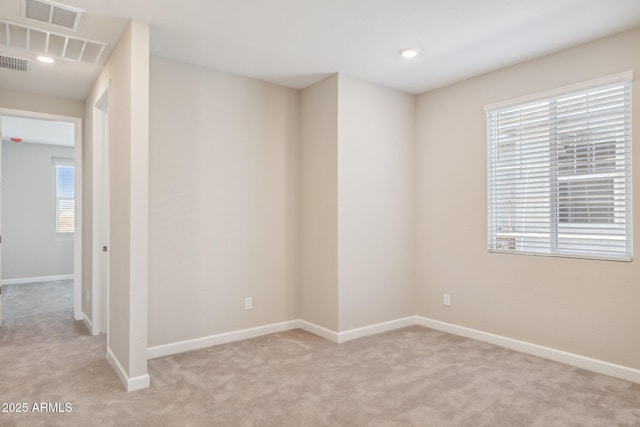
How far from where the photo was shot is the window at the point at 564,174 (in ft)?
9.72

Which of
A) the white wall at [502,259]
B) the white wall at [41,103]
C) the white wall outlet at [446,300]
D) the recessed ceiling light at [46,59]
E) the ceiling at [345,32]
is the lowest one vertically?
the white wall outlet at [446,300]

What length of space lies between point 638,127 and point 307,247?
2.91 metres

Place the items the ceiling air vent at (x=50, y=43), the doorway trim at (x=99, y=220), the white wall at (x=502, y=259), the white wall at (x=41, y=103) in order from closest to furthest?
1. the ceiling air vent at (x=50, y=43)
2. the white wall at (x=502, y=259)
3. the doorway trim at (x=99, y=220)
4. the white wall at (x=41, y=103)

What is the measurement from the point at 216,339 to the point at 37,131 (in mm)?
4871

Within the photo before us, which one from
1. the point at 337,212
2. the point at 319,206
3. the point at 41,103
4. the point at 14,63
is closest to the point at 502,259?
the point at 337,212

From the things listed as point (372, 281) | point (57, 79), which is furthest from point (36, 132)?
point (372, 281)

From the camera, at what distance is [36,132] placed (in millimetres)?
6191

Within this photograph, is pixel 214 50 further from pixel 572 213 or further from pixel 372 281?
pixel 572 213

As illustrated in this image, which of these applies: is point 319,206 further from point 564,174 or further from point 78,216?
point 78,216

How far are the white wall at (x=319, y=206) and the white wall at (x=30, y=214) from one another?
18.2 feet

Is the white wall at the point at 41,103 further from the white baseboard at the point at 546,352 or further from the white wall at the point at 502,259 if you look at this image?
the white baseboard at the point at 546,352

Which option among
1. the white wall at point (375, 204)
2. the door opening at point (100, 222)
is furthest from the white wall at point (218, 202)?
the door opening at point (100, 222)

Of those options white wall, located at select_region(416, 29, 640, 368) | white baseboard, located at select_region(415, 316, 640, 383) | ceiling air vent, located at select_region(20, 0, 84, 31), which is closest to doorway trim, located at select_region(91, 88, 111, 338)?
Result: ceiling air vent, located at select_region(20, 0, 84, 31)

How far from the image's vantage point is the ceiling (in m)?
2.56
